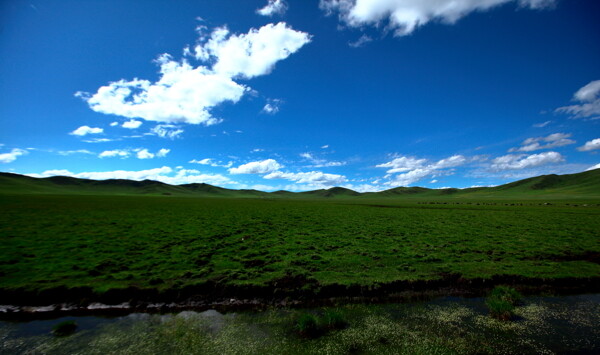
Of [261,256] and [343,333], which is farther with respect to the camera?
[261,256]

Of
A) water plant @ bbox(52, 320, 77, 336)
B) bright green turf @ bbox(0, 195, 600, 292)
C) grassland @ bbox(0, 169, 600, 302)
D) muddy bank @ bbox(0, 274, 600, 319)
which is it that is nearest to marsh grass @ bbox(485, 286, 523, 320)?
muddy bank @ bbox(0, 274, 600, 319)

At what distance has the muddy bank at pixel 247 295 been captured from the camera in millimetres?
10805

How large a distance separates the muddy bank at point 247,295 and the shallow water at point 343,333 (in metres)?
0.69

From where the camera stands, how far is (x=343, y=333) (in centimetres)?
868

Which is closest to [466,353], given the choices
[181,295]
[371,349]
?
[371,349]

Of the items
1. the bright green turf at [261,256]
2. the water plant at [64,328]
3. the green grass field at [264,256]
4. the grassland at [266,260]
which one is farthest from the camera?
the bright green turf at [261,256]

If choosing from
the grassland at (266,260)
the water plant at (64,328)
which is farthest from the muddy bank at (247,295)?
the water plant at (64,328)

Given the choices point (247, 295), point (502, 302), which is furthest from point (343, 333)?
point (502, 302)

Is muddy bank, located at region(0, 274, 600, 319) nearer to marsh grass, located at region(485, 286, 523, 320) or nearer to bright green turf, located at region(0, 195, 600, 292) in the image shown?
bright green turf, located at region(0, 195, 600, 292)

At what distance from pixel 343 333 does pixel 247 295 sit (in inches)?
209

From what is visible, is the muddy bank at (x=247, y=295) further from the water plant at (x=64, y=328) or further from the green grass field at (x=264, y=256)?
the water plant at (x=64, y=328)

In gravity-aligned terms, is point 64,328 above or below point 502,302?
below

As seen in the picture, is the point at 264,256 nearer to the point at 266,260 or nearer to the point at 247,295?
the point at 266,260

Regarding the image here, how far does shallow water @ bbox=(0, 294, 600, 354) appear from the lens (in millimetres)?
7918
